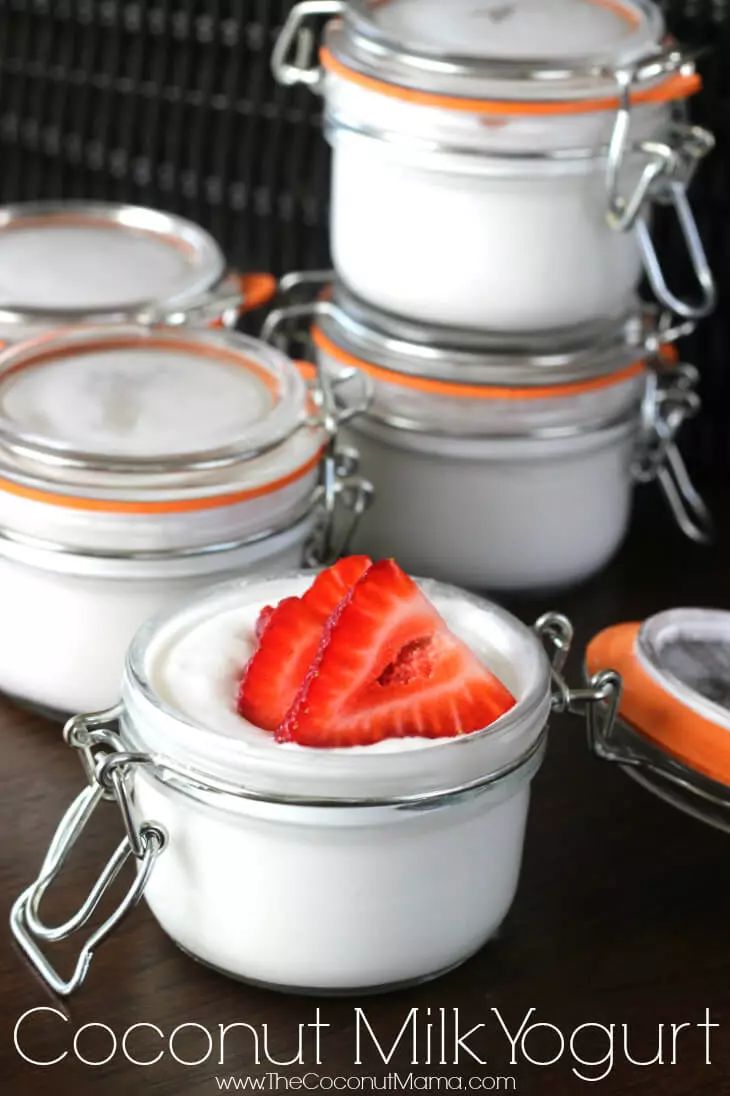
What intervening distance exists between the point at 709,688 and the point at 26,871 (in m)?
0.31

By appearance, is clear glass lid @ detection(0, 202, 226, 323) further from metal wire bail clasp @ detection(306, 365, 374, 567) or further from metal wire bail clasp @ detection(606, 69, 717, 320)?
metal wire bail clasp @ detection(606, 69, 717, 320)

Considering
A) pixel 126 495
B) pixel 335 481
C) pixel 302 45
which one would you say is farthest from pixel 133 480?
pixel 302 45

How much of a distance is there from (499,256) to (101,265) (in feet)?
0.90

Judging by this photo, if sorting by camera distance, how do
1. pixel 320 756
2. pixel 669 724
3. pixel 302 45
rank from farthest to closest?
pixel 302 45 → pixel 669 724 → pixel 320 756

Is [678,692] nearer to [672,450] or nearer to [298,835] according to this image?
[298,835]

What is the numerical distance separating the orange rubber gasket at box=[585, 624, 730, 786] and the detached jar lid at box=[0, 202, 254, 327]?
39cm

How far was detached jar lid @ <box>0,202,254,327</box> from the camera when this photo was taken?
1.04 metres

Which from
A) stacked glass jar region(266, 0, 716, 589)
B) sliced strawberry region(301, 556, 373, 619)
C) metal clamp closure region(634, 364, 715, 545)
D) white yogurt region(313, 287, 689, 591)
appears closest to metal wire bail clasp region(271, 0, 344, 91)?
stacked glass jar region(266, 0, 716, 589)

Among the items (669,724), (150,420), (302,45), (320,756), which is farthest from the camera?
(302,45)

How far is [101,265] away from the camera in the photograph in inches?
43.5

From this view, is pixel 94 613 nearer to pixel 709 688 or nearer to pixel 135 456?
pixel 135 456

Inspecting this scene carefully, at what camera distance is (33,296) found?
1055 millimetres

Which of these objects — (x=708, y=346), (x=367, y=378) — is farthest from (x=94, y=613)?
(x=708, y=346)

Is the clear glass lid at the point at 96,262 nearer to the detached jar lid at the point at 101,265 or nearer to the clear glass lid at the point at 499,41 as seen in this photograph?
the detached jar lid at the point at 101,265
